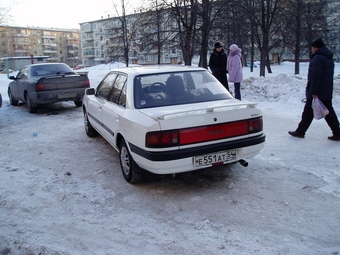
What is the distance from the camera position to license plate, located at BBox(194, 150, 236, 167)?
360 cm

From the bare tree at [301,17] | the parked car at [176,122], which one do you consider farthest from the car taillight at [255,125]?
the bare tree at [301,17]

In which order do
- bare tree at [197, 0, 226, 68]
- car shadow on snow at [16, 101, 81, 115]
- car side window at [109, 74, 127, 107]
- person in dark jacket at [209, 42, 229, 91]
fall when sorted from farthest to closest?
1. bare tree at [197, 0, 226, 68]
2. car shadow on snow at [16, 101, 81, 115]
3. person in dark jacket at [209, 42, 229, 91]
4. car side window at [109, 74, 127, 107]

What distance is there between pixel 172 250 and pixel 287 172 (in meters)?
2.39

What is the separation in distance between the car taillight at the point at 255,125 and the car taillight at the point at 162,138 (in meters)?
1.03

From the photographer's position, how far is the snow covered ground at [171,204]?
2807mm

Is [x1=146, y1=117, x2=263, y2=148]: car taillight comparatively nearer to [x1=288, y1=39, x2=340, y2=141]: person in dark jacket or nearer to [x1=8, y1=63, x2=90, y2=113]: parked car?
[x1=288, y1=39, x2=340, y2=141]: person in dark jacket

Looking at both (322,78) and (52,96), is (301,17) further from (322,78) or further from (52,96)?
(52,96)

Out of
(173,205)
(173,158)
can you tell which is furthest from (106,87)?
(173,205)

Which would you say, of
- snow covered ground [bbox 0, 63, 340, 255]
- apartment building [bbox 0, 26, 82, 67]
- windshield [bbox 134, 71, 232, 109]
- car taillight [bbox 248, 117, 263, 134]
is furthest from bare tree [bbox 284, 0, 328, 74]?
apartment building [bbox 0, 26, 82, 67]

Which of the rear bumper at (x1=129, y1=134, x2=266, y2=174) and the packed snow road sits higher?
the rear bumper at (x1=129, y1=134, x2=266, y2=174)

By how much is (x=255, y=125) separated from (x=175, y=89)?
121 centimetres

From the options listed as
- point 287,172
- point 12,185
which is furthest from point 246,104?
point 12,185

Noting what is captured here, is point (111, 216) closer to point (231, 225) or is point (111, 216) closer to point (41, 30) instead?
point (231, 225)

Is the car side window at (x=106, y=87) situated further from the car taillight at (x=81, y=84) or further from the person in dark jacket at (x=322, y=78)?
the car taillight at (x=81, y=84)
